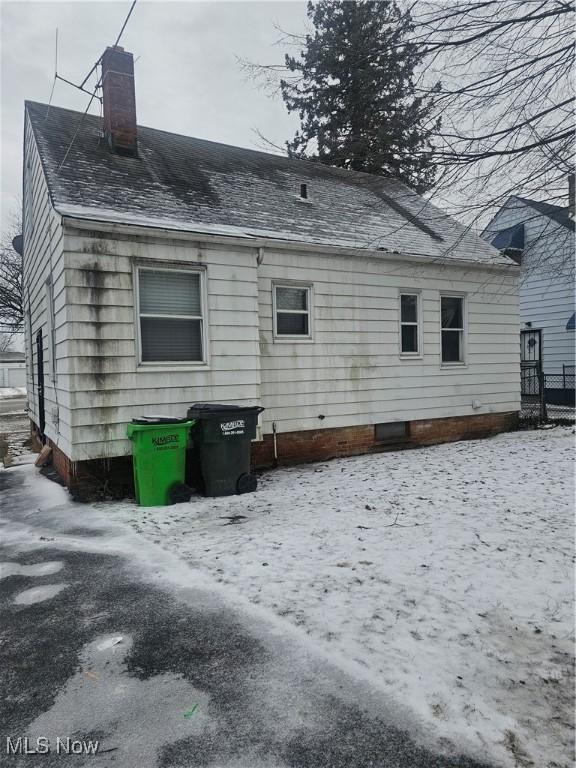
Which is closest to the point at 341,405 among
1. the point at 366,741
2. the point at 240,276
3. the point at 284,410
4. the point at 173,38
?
the point at 284,410

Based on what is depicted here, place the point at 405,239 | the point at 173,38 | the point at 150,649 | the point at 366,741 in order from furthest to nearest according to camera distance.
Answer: the point at 405,239 < the point at 173,38 < the point at 150,649 < the point at 366,741

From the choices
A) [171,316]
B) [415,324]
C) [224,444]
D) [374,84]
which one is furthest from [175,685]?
[415,324]

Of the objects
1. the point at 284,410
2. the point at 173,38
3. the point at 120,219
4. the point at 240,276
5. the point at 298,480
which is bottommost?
the point at 298,480

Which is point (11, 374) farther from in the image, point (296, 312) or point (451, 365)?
point (451, 365)

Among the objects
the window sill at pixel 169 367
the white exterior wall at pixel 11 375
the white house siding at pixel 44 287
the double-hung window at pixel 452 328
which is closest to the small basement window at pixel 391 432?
the double-hung window at pixel 452 328

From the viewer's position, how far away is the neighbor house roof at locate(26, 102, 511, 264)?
7070mm

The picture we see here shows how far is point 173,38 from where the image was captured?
6.00 m

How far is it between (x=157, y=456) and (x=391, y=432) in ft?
16.7

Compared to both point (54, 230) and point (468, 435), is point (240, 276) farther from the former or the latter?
point (468, 435)

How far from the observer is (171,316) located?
22.9 ft

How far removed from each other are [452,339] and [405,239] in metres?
2.36

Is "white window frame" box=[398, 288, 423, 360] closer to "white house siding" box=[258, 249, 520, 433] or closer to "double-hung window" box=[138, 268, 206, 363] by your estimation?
"white house siding" box=[258, 249, 520, 433]

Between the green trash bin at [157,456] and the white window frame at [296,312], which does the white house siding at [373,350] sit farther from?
the green trash bin at [157,456]

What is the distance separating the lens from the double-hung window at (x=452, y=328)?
10359 millimetres
